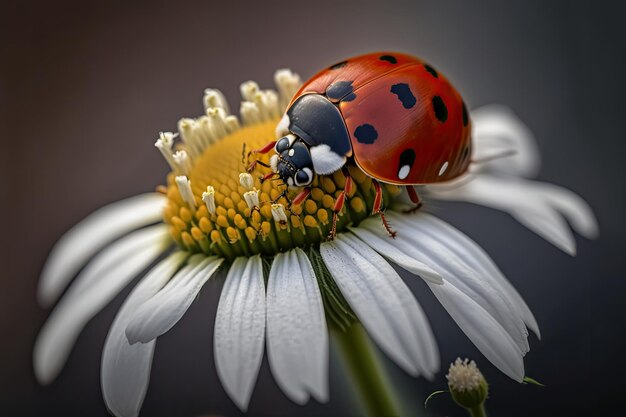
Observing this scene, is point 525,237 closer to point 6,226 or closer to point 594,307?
point 594,307

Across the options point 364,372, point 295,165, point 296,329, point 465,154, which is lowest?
point 364,372

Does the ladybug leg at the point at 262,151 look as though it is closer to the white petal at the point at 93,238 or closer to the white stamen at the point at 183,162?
the white stamen at the point at 183,162

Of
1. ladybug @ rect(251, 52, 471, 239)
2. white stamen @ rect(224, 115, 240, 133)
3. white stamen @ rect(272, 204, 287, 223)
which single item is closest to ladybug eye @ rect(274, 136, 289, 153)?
ladybug @ rect(251, 52, 471, 239)

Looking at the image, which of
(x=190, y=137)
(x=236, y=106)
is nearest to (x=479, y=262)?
(x=190, y=137)

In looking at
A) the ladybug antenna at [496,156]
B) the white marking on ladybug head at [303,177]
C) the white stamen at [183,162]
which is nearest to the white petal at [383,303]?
the white marking on ladybug head at [303,177]

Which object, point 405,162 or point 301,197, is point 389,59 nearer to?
point 405,162

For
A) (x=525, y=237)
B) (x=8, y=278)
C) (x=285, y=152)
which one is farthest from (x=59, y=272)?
(x=525, y=237)

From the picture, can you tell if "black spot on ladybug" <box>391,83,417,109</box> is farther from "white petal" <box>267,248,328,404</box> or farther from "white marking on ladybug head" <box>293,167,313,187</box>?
"white petal" <box>267,248,328,404</box>
